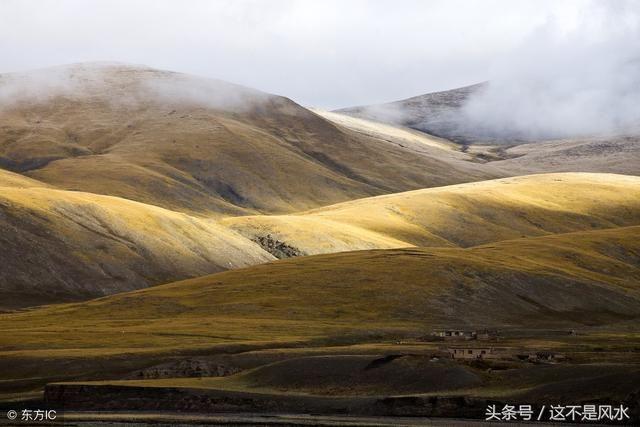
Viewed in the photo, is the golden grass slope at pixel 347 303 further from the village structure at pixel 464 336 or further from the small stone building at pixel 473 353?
the small stone building at pixel 473 353

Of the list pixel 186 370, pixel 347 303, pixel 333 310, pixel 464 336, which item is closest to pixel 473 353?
pixel 186 370

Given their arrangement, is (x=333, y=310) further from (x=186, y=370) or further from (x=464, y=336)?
(x=186, y=370)

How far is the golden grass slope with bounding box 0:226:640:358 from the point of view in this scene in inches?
4695

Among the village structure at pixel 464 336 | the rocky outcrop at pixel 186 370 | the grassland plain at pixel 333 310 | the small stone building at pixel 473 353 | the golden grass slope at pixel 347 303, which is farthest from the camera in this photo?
the golden grass slope at pixel 347 303

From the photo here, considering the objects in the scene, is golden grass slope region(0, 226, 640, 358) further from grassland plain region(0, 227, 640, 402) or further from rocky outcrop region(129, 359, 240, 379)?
rocky outcrop region(129, 359, 240, 379)

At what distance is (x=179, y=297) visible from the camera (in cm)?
15075

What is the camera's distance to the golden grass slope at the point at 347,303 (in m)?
119

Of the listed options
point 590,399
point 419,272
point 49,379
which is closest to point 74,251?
point 419,272

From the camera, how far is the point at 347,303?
5782 inches

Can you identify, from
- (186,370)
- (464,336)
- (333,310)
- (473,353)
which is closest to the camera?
(186,370)

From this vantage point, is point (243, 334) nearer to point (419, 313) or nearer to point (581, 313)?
point (419, 313)

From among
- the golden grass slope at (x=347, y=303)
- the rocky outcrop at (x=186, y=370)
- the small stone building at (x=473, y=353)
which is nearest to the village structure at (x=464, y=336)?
the golden grass slope at (x=347, y=303)

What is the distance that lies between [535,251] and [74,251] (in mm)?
74230

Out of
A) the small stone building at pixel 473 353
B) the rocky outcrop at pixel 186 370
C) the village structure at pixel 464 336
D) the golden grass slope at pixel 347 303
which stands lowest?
the golden grass slope at pixel 347 303
